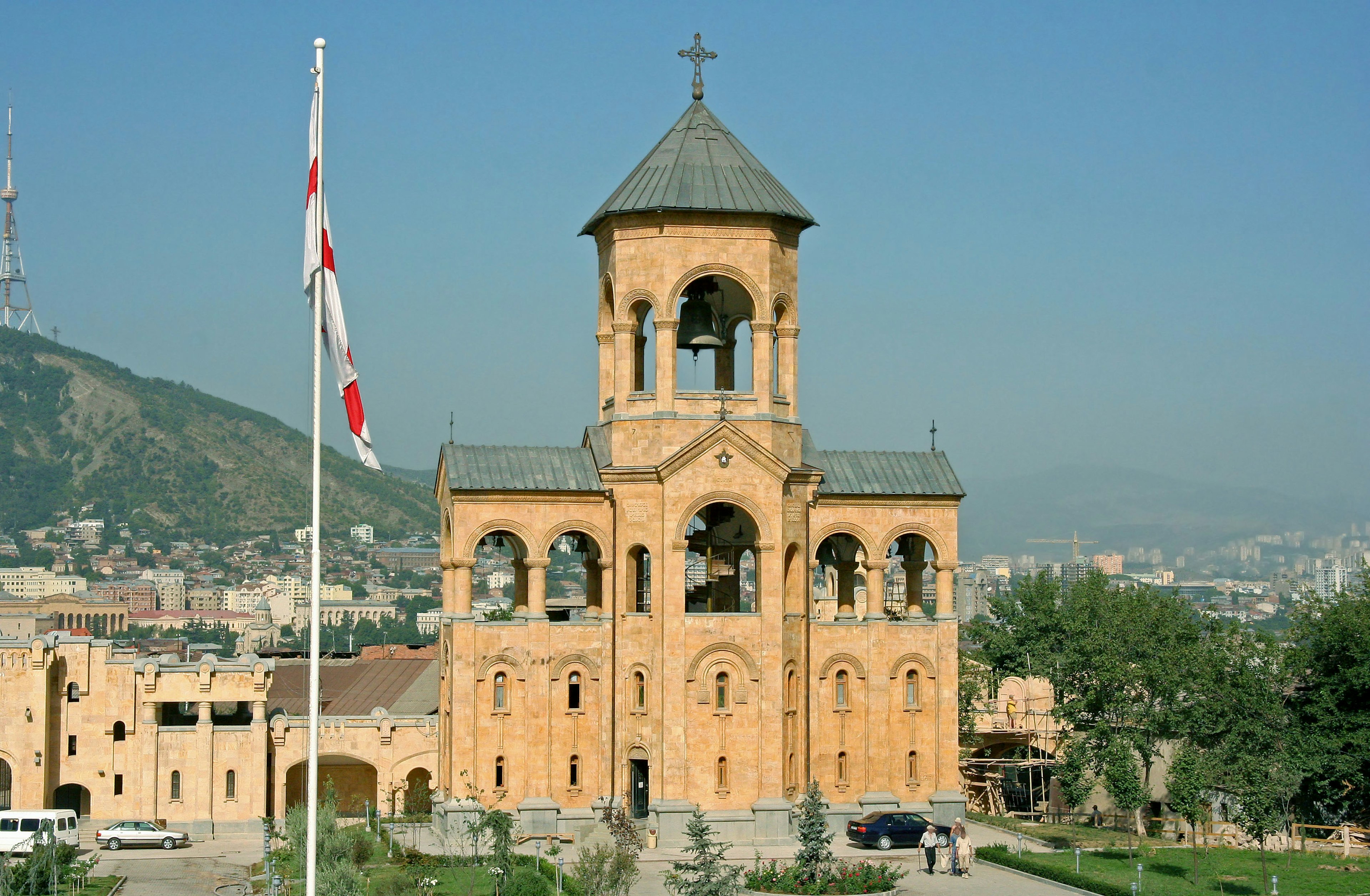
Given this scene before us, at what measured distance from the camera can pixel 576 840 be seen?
163 ft

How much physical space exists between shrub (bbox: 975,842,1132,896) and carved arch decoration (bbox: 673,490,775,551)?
1025 centimetres

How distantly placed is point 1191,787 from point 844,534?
12.8 metres

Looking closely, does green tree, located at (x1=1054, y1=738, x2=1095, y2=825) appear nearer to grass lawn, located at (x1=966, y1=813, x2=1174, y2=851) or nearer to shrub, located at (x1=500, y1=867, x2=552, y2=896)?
grass lawn, located at (x1=966, y1=813, x2=1174, y2=851)

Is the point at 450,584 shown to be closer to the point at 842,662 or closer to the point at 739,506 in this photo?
the point at 739,506

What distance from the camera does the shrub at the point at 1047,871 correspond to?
4266 centimetres

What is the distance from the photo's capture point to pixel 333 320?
2944cm

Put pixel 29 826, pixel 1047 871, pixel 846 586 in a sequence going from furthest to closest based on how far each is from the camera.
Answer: pixel 846 586, pixel 29 826, pixel 1047 871

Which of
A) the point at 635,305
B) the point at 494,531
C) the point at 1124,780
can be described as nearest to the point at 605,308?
the point at 635,305

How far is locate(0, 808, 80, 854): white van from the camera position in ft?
166

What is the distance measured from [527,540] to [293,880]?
12.7 meters

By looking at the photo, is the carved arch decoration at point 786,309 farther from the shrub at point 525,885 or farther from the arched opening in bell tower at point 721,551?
the shrub at point 525,885

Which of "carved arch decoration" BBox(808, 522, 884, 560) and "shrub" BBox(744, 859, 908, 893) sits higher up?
"carved arch decoration" BBox(808, 522, 884, 560)

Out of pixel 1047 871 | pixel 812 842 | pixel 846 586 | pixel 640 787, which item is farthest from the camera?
pixel 846 586

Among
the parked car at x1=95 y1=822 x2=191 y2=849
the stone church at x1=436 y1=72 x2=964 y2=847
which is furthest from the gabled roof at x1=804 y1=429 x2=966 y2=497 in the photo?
the parked car at x1=95 y1=822 x2=191 y2=849
